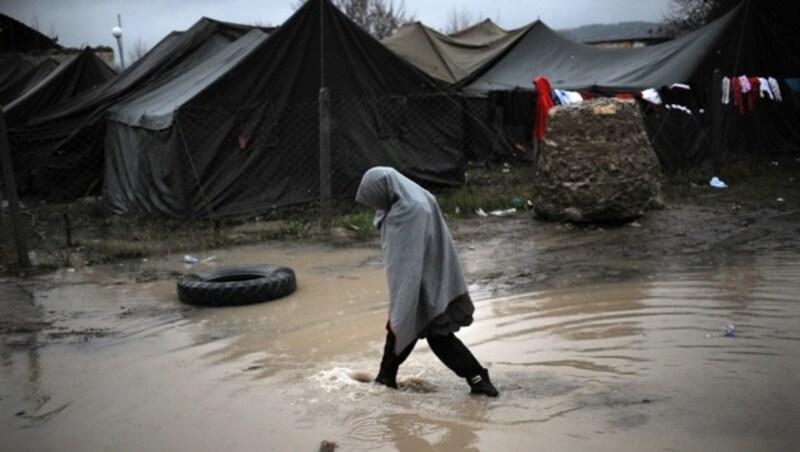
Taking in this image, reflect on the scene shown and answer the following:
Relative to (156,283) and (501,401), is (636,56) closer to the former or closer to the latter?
(156,283)

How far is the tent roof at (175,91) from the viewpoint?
36.6 feet

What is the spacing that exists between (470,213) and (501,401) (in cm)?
671

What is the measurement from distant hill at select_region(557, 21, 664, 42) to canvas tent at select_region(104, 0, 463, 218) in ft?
75.2

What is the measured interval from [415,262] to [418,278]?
0.30 feet

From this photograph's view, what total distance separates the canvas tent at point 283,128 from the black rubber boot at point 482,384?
7.15 meters

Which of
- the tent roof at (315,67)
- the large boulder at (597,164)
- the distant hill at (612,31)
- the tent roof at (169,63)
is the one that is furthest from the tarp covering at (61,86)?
the distant hill at (612,31)

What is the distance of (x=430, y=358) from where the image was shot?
534 centimetres

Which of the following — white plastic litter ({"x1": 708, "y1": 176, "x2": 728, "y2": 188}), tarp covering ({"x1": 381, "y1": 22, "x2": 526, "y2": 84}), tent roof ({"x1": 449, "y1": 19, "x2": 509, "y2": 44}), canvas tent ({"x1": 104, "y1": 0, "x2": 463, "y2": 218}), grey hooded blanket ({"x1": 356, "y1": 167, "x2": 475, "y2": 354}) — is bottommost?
white plastic litter ({"x1": 708, "y1": 176, "x2": 728, "y2": 188})

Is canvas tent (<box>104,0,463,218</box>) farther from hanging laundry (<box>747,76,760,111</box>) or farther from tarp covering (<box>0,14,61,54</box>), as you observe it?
tarp covering (<box>0,14,61,54</box>)

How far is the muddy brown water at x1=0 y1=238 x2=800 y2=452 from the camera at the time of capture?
4082 millimetres

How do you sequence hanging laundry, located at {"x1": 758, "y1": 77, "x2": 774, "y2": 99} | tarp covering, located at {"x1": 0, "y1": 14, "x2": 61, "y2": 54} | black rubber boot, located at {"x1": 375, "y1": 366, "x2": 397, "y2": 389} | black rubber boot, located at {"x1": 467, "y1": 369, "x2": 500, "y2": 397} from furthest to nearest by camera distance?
tarp covering, located at {"x1": 0, "y1": 14, "x2": 61, "y2": 54} < hanging laundry, located at {"x1": 758, "y1": 77, "x2": 774, "y2": 99} < black rubber boot, located at {"x1": 375, "y1": 366, "x2": 397, "y2": 389} < black rubber boot, located at {"x1": 467, "y1": 369, "x2": 500, "y2": 397}

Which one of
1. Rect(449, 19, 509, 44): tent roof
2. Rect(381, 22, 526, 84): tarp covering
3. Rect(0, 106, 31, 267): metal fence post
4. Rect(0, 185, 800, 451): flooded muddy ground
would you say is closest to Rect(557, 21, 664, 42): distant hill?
Result: Rect(449, 19, 509, 44): tent roof

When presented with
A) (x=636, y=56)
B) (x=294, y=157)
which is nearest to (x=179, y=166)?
(x=294, y=157)

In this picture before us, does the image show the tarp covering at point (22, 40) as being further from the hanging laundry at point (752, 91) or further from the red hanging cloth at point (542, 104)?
the hanging laundry at point (752, 91)
